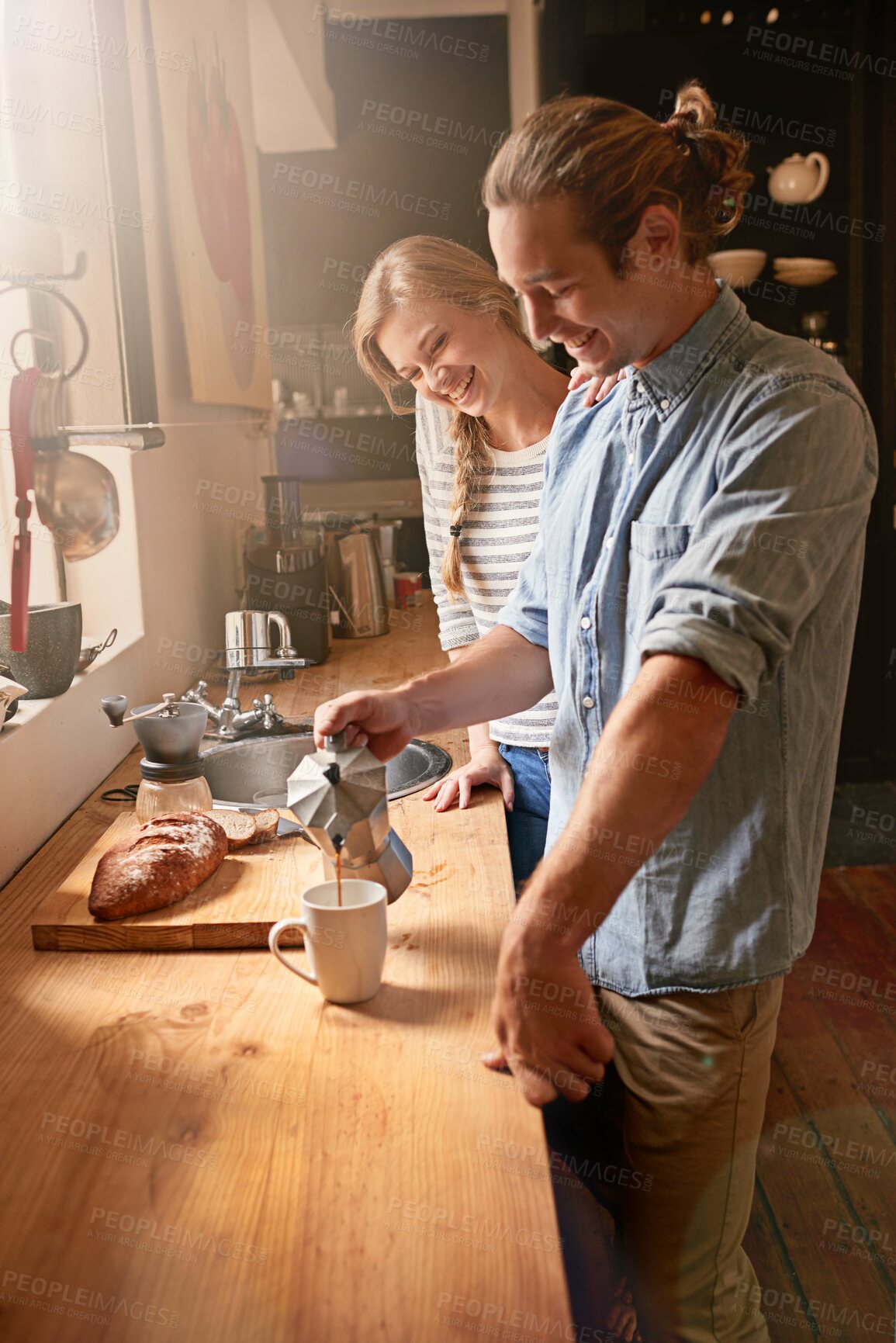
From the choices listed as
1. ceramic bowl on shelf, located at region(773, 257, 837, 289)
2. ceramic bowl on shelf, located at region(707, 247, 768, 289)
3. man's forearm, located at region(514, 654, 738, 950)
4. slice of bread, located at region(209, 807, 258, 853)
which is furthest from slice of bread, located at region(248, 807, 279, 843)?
ceramic bowl on shelf, located at region(773, 257, 837, 289)

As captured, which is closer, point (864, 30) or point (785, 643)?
point (785, 643)

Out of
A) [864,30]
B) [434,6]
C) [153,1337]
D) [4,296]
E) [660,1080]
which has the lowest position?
[660,1080]

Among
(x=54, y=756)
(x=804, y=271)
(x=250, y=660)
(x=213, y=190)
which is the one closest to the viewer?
(x=54, y=756)

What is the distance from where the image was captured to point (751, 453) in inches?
37.7

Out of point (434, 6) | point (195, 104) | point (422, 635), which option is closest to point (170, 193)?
point (195, 104)

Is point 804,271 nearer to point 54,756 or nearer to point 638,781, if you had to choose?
point 54,756

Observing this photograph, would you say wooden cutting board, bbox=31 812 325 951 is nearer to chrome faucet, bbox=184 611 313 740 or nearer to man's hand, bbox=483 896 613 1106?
man's hand, bbox=483 896 613 1106

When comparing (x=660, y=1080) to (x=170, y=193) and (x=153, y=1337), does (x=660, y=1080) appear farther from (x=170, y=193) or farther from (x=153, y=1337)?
(x=170, y=193)

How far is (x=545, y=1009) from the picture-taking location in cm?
81

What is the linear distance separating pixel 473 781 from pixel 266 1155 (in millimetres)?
900

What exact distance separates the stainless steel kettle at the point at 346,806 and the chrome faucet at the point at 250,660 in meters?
0.81

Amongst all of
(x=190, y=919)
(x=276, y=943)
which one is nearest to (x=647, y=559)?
(x=276, y=943)

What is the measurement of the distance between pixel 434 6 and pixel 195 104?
2612 millimetres

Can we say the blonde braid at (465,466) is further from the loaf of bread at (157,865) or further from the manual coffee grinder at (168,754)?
the loaf of bread at (157,865)
